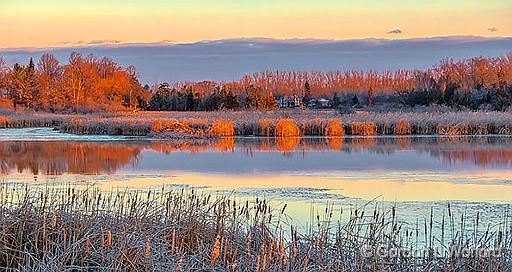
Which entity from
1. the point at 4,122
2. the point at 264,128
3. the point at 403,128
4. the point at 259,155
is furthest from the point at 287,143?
the point at 4,122

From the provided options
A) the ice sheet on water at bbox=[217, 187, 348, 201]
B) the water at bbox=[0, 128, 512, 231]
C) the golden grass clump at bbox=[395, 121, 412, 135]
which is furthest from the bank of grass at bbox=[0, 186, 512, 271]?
the golden grass clump at bbox=[395, 121, 412, 135]

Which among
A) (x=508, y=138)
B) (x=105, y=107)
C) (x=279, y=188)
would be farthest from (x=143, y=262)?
(x=105, y=107)

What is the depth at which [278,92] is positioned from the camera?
92.2m

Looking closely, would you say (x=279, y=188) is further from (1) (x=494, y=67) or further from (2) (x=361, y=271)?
(1) (x=494, y=67)

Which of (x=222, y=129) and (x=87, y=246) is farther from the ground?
(x=87, y=246)

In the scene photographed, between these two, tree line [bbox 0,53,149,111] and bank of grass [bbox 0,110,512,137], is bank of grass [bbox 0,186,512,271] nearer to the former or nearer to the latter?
bank of grass [bbox 0,110,512,137]

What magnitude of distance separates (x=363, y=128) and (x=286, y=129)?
3.00 meters

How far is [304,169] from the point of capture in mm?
16016

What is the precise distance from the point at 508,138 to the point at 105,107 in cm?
3742

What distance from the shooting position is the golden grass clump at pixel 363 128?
28188 mm

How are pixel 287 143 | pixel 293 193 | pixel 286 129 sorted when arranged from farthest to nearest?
pixel 286 129 → pixel 287 143 → pixel 293 193

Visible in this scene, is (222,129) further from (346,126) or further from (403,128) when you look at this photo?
(403,128)

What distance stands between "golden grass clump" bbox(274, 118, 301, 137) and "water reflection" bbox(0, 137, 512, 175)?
153 cm

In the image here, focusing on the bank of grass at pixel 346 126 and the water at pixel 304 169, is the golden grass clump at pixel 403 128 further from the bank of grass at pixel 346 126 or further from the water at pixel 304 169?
the water at pixel 304 169
